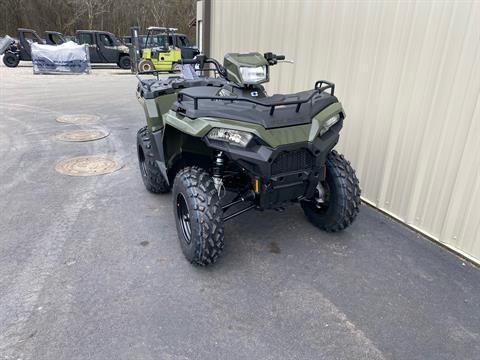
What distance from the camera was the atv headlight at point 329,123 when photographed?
2735 millimetres

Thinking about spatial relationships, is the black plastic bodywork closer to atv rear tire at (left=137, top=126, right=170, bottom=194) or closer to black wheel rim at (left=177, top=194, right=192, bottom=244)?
atv rear tire at (left=137, top=126, right=170, bottom=194)

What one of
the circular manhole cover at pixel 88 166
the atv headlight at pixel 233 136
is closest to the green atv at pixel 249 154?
the atv headlight at pixel 233 136

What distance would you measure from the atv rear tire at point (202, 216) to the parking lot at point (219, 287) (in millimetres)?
204

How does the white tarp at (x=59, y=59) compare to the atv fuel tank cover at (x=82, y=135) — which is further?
the white tarp at (x=59, y=59)

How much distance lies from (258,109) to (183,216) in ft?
3.65

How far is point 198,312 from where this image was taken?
2.40 meters

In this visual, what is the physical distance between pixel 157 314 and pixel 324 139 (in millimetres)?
1701

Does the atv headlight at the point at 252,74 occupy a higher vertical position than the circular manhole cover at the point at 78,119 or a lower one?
higher

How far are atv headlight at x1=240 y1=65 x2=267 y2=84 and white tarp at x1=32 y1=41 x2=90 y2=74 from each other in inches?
567

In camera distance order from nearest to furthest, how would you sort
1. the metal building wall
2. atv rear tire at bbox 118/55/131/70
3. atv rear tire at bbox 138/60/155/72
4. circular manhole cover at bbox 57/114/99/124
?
the metal building wall, circular manhole cover at bbox 57/114/99/124, atv rear tire at bbox 138/60/155/72, atv rear tire at bbox 118/55/131/70

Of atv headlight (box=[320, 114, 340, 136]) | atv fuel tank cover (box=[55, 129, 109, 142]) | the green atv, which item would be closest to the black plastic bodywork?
Answer: atv fuel tank cover (box=[55, 129, 109, 142])

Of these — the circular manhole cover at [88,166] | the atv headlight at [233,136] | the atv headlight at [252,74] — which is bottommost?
the circular manhole cover at [88,166]

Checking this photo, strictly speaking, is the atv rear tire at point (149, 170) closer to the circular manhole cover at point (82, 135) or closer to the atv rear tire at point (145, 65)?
the circular manhole cover at point (82, 135)

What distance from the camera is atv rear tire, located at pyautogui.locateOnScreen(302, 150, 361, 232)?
3053mm
